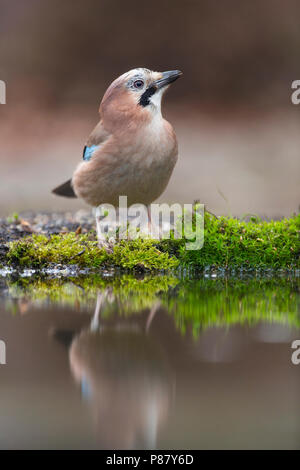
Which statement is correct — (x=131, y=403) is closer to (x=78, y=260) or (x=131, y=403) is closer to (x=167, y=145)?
(x=78, y=260)

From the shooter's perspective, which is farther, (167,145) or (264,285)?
(167,145)

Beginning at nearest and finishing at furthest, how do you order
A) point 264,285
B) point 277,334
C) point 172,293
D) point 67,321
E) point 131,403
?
point 131,403
point 277,334
point 67,321
point 172,293
point 264,285

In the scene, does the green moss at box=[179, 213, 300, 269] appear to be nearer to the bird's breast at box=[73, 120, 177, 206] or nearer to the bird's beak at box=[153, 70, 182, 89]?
the bird's breast at box=[73, 120, 177, 206]

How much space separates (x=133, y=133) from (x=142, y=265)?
1053 mm

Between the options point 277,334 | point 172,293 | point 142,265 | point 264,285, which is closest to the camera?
point 277,334

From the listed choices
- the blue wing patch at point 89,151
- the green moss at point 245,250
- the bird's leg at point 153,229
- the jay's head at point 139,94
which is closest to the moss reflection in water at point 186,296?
the green moss at point 245,250

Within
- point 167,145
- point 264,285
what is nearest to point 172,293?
point 264,285

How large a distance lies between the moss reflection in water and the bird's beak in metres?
1.51

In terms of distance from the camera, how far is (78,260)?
4594mm

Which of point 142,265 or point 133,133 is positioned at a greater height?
point 133,133

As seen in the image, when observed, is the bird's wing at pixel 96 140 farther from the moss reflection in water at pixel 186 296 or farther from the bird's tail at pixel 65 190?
the moss reflection in water at pixel 186 296

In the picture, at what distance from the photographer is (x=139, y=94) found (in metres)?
4.81

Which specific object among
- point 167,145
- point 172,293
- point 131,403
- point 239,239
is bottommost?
point 131,403

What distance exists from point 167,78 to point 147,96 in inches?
8.9
